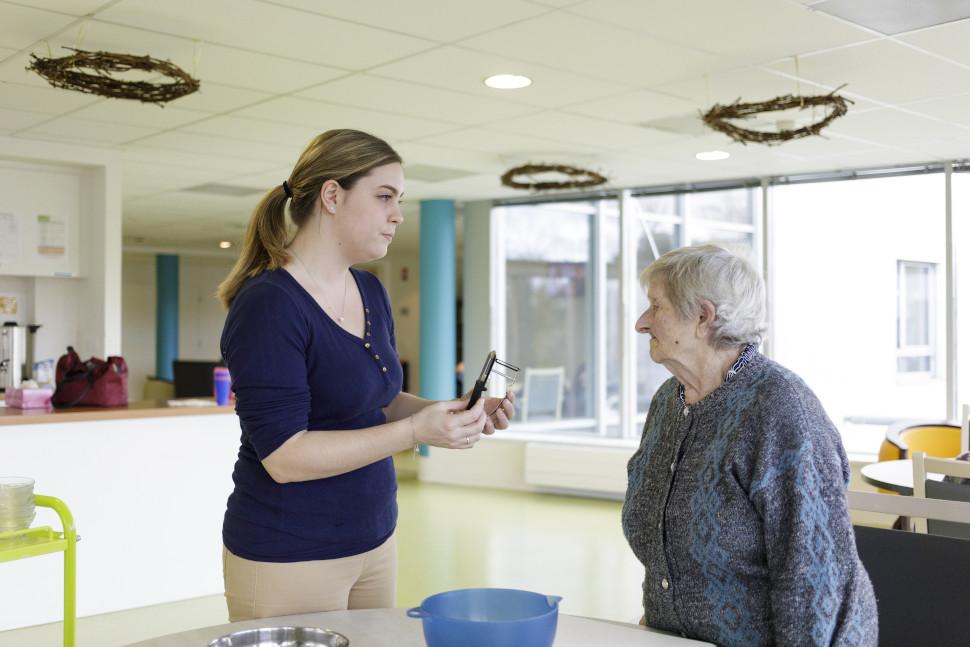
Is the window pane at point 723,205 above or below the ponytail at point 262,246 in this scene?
above

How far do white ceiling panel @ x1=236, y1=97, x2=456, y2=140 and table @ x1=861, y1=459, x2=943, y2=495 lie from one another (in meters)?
3.39

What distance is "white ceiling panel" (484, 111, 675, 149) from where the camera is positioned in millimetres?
6094

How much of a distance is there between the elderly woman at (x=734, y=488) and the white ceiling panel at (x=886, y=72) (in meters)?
3.16

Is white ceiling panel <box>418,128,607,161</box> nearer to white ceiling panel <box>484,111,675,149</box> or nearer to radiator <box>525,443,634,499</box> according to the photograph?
white ceiling panel <box>484,111,675,149</box>

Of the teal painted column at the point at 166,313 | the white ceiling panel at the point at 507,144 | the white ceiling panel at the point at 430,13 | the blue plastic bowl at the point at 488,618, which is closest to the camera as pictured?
the blue plastic bowl at the point at 488,618

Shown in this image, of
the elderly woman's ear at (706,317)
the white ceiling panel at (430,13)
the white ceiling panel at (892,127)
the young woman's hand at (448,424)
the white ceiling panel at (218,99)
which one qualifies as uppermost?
the white ceiling panel at (218,99)

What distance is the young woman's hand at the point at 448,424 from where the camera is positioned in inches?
71.6

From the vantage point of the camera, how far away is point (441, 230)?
9.50 metres

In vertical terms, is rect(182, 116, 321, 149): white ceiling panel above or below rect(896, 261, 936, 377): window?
above

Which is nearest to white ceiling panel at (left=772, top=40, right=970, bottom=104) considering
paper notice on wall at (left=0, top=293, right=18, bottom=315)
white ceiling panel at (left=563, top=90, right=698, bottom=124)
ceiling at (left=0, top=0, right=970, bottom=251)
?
ceiling at (left=0, top=0, right=970, bottom=251)

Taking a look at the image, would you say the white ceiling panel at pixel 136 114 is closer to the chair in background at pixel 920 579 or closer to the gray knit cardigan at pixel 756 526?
the gray knit cardigan at pixel 756 526

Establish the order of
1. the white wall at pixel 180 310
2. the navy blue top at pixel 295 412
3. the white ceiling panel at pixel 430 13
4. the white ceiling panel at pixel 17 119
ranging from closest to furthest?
the navy blue top at pixel 295 412 → the white ceiling panel at pixel 430 13 → the white ceiling panel at pixel 17 119 → the white wall at pixel 180 310

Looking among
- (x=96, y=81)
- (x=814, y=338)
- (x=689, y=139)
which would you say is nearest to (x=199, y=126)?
(x=96, y=81)

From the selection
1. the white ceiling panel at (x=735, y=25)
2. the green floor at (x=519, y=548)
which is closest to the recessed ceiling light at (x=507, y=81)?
the white ceiling panel at (x=735, y=25)
